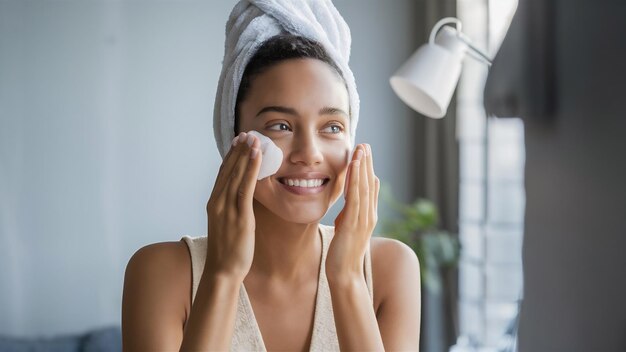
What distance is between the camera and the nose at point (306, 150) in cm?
98

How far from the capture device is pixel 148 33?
3.06 m

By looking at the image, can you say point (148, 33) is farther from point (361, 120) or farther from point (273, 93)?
point (273, 93)

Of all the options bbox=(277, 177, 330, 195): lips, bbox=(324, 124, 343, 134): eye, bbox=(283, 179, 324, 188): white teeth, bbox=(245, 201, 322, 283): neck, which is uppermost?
bbox=(324, 124, 343, 134): eye

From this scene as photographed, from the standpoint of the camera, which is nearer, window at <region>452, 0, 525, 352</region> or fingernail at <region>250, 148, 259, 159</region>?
fingernail at <region>250, 148, 259, 159</region>

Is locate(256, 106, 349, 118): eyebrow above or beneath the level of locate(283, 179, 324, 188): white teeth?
above

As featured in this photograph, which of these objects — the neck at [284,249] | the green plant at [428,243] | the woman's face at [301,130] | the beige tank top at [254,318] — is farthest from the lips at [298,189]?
the green plant at [428,243]

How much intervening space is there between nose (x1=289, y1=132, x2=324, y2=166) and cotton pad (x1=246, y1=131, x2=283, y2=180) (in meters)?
0.02

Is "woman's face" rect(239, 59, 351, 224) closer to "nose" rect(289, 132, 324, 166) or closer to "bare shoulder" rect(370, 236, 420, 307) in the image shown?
"nose" rect(289, 132, 324, 166)

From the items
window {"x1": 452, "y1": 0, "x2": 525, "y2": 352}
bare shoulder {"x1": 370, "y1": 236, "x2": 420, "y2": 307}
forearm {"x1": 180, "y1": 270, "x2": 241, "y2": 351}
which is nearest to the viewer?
forearm {"x1": 180, "y1": 270, "x2": 241, "y2": 351}

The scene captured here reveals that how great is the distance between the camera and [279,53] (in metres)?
1.03

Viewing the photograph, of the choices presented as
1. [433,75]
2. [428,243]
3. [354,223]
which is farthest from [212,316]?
[428,243]

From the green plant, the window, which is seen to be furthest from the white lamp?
the green plant

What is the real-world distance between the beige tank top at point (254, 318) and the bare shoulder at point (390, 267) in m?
0.02

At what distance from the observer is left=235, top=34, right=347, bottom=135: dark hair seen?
1.03m
